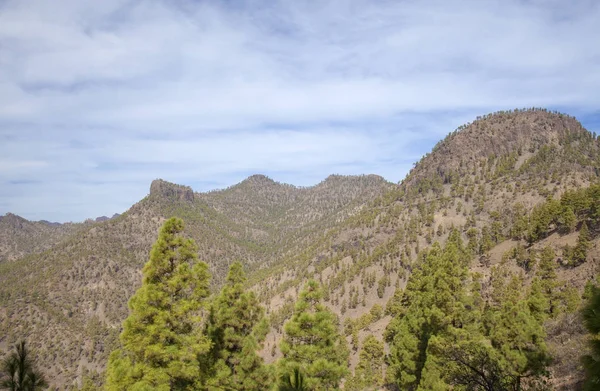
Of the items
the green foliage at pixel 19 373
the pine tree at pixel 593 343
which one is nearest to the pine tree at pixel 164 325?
the green foliage at pixel 19 373

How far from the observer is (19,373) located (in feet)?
37.6

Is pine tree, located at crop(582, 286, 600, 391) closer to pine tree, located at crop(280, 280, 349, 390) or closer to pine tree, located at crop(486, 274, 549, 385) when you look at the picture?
pine tree, located at crop(280, 280, 349, 390)

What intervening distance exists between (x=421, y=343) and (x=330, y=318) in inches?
638

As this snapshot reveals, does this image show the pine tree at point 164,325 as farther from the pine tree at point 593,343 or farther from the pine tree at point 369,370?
the pine tree at point 369,370

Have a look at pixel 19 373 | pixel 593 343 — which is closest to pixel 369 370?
pixel 19 373

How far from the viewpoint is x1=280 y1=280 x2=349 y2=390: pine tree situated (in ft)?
53.0

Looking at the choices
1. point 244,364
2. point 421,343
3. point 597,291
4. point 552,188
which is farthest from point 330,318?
point 552,188

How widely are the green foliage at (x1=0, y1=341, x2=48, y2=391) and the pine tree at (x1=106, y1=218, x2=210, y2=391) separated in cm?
299

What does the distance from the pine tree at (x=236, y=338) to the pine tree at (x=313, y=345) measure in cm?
185

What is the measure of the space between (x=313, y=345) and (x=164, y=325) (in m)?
6.89

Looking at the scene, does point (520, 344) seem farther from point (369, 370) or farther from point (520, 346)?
point (369, 370)

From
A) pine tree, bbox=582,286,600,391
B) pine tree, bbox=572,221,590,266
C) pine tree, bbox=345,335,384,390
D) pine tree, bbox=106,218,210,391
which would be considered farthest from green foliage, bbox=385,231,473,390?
pine tree, bbox=572,221,590,266

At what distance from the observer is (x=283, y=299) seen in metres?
172

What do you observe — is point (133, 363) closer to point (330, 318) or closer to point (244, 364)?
point (244, 364)
